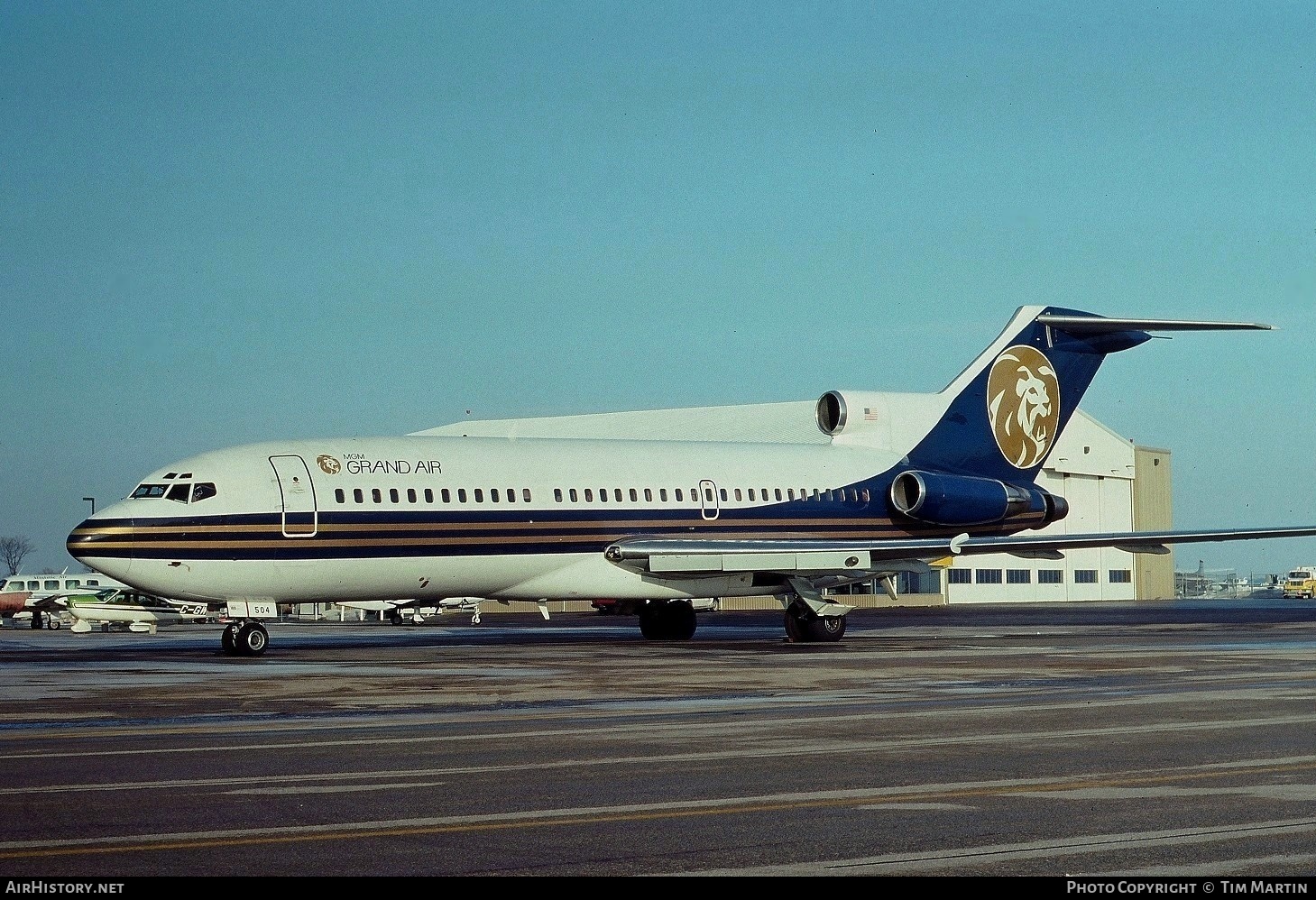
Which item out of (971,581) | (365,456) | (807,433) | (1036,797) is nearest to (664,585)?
(365,456)

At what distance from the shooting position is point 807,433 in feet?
244

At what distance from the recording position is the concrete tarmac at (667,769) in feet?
28.0

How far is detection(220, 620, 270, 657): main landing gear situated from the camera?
102ft

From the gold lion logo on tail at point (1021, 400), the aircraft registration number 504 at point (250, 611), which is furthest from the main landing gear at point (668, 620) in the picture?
the aircraft registration number 504 at point (250, 611)

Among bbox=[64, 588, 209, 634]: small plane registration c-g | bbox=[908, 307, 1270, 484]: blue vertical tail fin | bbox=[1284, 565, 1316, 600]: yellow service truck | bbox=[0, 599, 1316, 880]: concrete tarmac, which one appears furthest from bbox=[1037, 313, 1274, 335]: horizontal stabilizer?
bbox=[1284, 565, 1316, 600]: yellow service truck

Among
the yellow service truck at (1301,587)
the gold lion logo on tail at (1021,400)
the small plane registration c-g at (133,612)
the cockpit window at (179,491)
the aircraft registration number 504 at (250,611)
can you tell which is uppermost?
the gold lion logo on tail at (1021,400)

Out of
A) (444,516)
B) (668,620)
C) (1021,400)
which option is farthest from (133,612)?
(1021,400)

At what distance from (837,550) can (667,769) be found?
963 inches

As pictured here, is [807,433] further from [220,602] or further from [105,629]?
[220,602]

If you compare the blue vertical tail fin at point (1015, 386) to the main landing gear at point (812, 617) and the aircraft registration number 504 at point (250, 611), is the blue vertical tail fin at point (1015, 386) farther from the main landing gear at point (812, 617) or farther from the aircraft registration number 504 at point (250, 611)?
the aircraft registration number 504 at point (250, 611)

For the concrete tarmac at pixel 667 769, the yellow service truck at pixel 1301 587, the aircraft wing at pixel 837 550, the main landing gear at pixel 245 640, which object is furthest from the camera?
the yellow service truck at pixel 1301 587

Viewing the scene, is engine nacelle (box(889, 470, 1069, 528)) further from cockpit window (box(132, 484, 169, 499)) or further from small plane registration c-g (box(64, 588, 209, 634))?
small plane registration c-g (box(64, 588, 209, 634))

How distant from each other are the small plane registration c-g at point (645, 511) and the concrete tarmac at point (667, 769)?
6.57m

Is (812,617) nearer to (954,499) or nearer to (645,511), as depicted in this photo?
(645,511)
